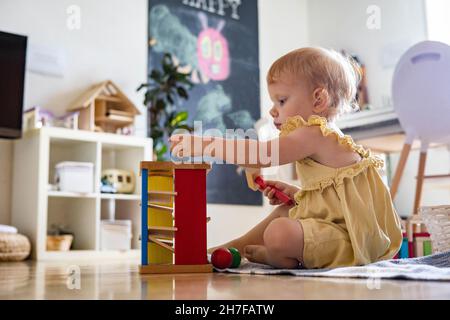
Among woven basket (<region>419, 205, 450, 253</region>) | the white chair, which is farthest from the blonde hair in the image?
the white chair

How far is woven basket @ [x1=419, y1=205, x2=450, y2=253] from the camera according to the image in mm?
1442

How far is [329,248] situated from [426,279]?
1.09 ft

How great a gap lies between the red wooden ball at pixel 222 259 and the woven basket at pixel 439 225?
0.58m

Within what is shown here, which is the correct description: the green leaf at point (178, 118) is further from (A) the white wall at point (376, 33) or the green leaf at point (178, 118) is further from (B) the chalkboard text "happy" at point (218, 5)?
(A) the white wall at point (376, 33)

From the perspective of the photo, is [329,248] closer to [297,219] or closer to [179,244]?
[297,219]

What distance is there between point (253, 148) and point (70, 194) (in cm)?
176

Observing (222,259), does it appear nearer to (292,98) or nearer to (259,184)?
(259,184)

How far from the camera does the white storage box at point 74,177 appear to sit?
2746mm

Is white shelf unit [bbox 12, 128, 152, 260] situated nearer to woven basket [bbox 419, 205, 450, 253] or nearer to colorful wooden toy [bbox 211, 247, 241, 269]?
colorful wooden toy [bbox 211, 247, 241, 269]

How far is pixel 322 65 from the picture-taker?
4.20 feet

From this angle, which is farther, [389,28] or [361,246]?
[389,28]

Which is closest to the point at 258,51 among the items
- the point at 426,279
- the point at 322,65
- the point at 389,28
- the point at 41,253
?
the point at 389,28

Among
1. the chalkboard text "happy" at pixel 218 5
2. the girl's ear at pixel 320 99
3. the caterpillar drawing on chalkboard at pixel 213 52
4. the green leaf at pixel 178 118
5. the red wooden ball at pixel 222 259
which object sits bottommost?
the red wooden ball at pixel 222 259

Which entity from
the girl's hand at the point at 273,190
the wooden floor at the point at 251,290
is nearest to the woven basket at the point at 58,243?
the girl's hand at the point at 273,190
